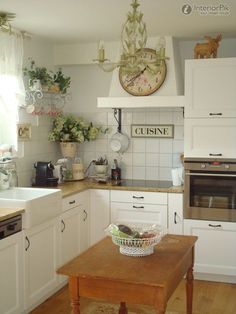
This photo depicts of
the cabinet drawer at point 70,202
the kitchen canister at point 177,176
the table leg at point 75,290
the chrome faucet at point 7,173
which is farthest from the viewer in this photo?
the kitchen canister at point 177,176

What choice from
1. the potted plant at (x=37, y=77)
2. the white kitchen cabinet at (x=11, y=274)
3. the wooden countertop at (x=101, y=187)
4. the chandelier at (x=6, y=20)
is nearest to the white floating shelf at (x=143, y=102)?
the potted plant at (x=37, y=77)

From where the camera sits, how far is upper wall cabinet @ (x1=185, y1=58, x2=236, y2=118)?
4219 mm

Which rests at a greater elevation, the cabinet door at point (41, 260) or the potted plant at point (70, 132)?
the potted plant at point (70, 132)

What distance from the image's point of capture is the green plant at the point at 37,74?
4527 millimetres

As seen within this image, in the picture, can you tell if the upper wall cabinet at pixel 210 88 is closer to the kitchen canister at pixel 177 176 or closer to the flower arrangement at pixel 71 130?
the kitchen canister at pixel 177 176

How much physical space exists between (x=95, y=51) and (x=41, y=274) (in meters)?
2.47

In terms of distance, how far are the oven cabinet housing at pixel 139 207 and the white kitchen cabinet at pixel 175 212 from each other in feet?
0.17

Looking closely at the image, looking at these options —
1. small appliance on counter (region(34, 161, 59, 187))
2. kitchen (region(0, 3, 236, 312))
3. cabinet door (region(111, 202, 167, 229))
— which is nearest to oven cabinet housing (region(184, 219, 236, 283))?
cabinet door (region(111, 202, 167, 229))

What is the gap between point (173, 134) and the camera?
493cm

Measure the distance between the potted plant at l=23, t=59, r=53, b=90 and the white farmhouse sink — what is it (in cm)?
106

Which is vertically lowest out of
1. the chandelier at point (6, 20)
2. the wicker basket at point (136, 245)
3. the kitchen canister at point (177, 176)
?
the wicker basket at point (136, 245)

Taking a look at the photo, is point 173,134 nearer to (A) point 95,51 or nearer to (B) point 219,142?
(B) point 219,142

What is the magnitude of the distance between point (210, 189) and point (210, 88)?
95cm

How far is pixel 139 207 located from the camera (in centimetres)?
457
